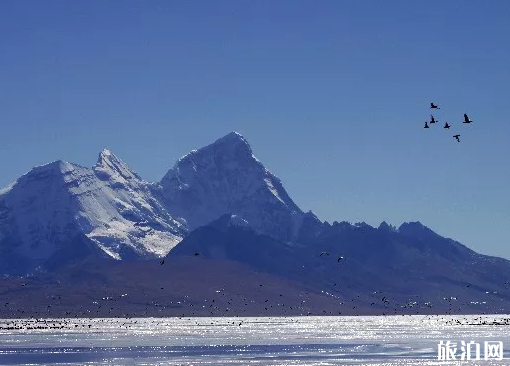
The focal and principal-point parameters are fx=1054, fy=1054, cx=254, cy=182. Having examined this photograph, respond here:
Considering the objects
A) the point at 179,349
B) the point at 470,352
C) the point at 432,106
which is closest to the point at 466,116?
the point at 432,106

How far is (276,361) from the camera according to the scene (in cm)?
14750

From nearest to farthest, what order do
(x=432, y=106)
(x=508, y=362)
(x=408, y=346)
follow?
(x=432, y=106), (x=508, y=362), (x=408, y=346)

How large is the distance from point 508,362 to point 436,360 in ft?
38.5

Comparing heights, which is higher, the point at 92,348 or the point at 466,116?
the point at 466,116

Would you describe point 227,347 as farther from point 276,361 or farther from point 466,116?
point 466,116

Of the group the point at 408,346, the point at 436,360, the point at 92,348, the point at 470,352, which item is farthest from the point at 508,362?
the point at 92,348

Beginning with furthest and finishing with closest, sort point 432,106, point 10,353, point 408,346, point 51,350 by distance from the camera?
point 408,346 → point 51,350 → point 10,353 → point 432,106

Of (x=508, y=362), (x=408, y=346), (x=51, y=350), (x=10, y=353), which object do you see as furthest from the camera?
(x=408, y=346)

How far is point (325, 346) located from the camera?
194875mm

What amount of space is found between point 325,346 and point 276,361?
1918 inches

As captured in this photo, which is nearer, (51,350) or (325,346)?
(51,350)

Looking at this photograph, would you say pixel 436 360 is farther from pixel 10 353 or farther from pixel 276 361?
pixel 10 353

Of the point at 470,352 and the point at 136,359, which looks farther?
the point at 470,352

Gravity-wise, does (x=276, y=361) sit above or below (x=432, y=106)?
below
